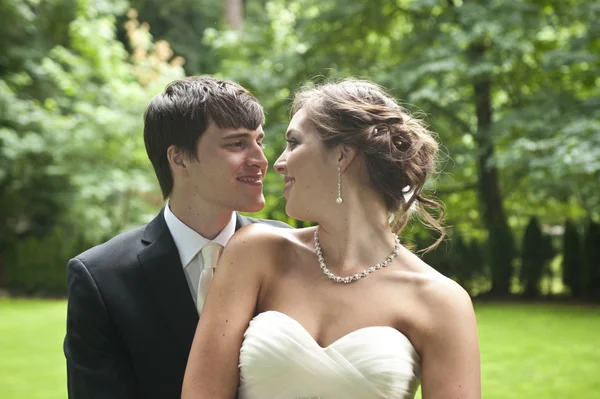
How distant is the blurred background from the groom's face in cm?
606

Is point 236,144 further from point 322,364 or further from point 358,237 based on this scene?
point 322,364

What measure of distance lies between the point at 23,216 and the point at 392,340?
1919 centimetres

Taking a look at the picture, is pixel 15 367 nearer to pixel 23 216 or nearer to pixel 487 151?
pixel 487 151

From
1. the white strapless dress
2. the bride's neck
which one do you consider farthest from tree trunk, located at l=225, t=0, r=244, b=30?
the white strapless dress

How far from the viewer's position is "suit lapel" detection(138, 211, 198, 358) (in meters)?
2.78

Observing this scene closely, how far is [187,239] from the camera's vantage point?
298 centimetres

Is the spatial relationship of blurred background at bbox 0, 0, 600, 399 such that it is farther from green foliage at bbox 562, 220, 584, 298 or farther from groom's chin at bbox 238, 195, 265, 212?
groom's chin at bbox 238, 195, 265, 212

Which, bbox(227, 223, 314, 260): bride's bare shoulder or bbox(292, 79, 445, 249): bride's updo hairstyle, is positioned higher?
bbox(292, 79, 445, 249): bride's updo hairstyle

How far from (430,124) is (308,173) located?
8.35 metres

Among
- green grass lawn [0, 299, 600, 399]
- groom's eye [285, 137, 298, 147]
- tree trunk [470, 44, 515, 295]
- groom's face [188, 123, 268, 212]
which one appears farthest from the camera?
tree trunk [470, 44, 515, 295]

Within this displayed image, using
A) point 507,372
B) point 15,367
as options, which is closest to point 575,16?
point 507,372

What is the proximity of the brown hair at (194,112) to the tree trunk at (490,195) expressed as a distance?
466 inches

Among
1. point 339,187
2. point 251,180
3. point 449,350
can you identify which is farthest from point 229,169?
point 449,350

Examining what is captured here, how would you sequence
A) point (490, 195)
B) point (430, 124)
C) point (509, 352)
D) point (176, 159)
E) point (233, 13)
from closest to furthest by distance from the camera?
point (176, 159), point (509, 352), point (430, 124), point (490, 195), point (233, 13)
